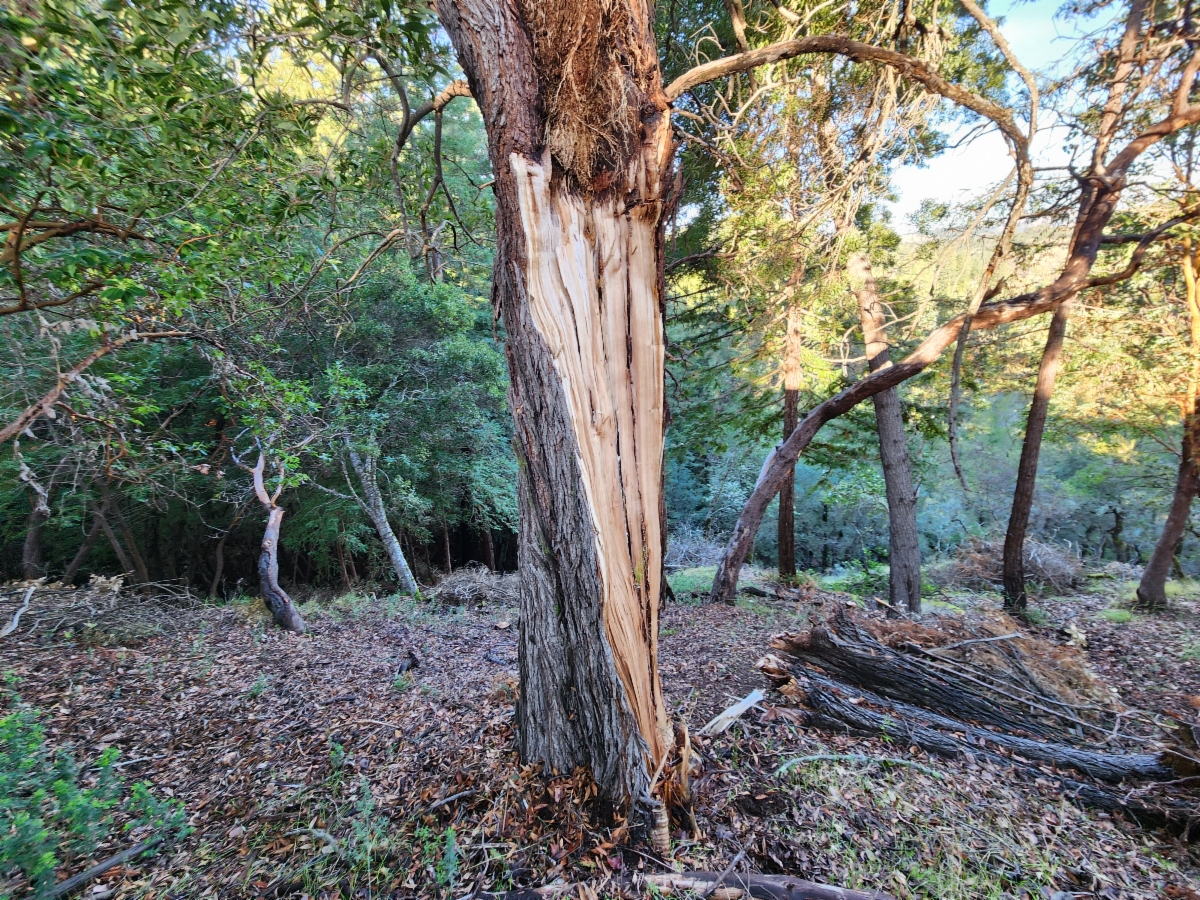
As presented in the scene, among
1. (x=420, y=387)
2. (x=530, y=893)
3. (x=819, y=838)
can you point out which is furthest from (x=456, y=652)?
(x=420, y=387)

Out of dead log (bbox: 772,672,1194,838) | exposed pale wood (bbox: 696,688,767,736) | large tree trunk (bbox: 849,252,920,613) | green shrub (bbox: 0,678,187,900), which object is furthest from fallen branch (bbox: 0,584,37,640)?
large tree trunk (bbox: 849,252,920,613)

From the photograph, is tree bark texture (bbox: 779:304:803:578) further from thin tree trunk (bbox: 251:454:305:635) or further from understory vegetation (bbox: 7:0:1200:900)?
thin tree trunk (bbox: 251:454:305:635)

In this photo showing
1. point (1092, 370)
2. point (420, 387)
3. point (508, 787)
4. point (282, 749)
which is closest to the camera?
point (508, 787)

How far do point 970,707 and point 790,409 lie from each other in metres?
5.58

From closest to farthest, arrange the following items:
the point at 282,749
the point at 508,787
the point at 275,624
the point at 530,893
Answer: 1. the point at 530,893
2. the point at 508,787
3. the point at 282,749
4. the point at 275,624

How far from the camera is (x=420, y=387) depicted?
11133mm

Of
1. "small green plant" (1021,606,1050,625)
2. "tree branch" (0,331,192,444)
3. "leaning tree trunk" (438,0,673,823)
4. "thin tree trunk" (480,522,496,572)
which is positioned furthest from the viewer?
"thin tree trunk" (480,522,496,572)

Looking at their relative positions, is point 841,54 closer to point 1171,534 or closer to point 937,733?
point 937,733

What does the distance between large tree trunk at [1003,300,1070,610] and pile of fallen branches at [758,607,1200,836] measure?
14.4ft

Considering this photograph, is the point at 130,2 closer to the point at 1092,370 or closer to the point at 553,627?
the point at 553,627

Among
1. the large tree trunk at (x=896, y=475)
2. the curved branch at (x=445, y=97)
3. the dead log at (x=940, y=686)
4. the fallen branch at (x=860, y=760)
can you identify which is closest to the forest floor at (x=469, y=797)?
the fallen branch at (x=860, y=760)

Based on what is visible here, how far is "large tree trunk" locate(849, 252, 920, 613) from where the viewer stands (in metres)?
7.09

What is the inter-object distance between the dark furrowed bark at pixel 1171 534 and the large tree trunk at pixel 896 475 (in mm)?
3815

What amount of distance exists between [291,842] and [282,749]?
104cm
